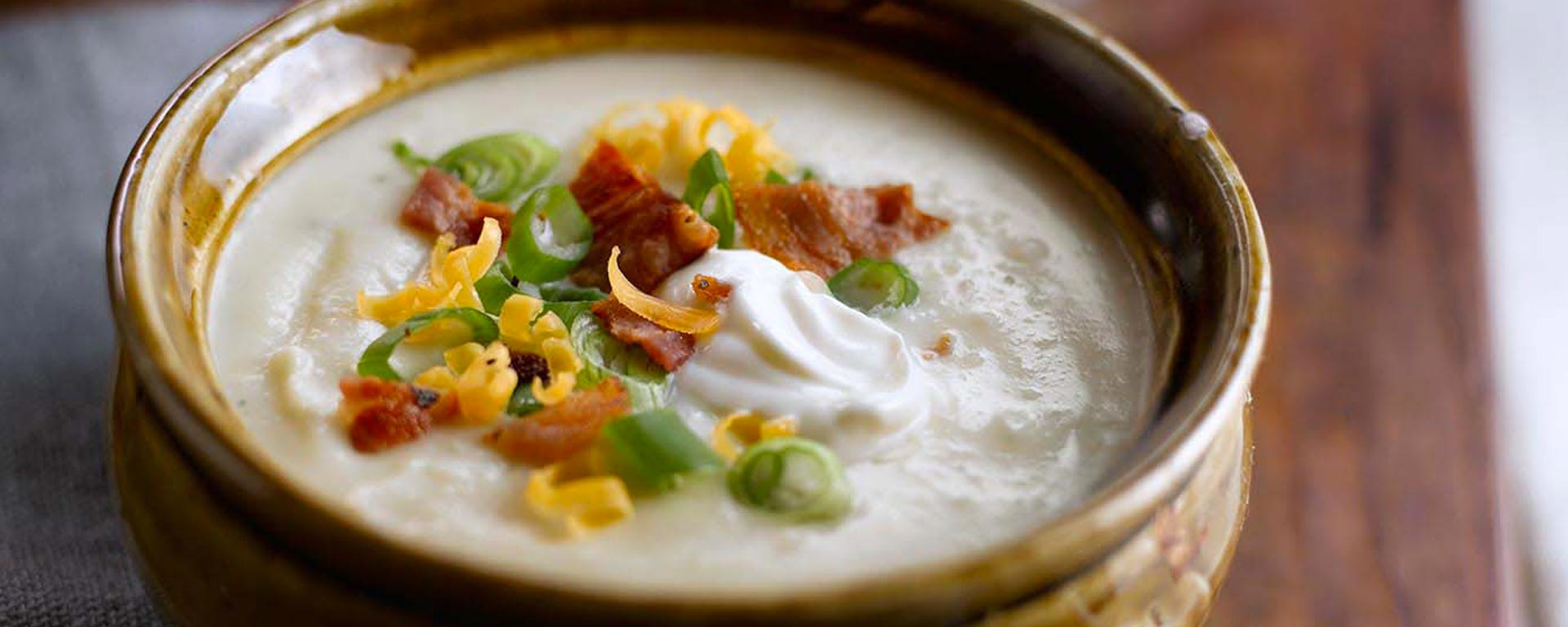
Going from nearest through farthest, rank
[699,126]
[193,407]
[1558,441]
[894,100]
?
[193,407], [699,126], [894,100], [1558,441]

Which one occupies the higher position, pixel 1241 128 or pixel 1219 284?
pixel 1241 128

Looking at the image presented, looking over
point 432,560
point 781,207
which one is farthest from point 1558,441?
point 432,560

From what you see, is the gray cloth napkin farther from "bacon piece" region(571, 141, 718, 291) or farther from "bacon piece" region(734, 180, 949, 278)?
"bacon piece" region(734, 180, 949, 278)

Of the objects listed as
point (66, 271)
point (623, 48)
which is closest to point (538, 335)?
point (623, 48)

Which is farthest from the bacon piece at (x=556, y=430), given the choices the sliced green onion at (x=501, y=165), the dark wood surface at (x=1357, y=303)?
the dark wood surface at (x=1357, y=303)

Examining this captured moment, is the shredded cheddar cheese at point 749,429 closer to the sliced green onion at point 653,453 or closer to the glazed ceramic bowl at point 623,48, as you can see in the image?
the sliced green onion at point 653,453

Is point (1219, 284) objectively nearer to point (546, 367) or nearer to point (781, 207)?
point (781, 207)

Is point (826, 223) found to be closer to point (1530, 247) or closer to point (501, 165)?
point (501, 165)
